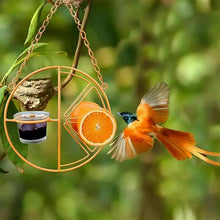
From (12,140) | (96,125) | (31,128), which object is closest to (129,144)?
(96,125)

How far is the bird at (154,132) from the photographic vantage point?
100 cm

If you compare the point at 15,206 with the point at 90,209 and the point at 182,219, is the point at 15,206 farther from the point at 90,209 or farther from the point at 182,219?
the point at 182,219

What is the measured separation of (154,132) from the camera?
3.48ft

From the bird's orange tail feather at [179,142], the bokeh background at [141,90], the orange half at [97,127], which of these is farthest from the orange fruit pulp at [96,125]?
the bokeh background at [141,90]

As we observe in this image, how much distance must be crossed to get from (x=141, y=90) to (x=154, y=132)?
4.23ft

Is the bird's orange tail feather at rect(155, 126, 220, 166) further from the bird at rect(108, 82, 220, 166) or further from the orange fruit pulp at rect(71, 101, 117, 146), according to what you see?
the orange fruit pulp at rect(71, 101, 117, 146)

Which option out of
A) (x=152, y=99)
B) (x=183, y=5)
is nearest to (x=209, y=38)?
(x=183, y=5)

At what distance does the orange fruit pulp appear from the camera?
1.00 metres

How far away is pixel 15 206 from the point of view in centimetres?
249

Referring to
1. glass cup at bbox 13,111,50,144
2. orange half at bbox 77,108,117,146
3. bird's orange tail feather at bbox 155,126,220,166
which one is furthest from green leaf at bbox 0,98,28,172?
bird's orange tail feather at bbox 155,126,220,166

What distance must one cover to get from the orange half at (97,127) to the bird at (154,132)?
3 cm

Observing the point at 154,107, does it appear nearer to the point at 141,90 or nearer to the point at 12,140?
the point at 12,140

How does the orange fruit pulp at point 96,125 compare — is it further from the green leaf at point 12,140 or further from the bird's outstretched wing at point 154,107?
the green leaf at point 12,140

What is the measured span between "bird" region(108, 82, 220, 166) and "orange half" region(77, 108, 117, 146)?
33 millimetres
